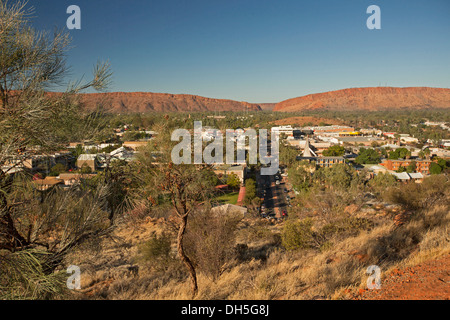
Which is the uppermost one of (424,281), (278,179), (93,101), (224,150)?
→ (93,101)

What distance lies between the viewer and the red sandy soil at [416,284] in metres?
3.39

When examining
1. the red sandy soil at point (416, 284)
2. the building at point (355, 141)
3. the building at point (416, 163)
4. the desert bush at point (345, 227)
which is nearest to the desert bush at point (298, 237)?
the desert bush at point (345, 227)

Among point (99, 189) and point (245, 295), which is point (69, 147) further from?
point (245, 295)

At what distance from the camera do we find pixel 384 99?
159625 millimetres

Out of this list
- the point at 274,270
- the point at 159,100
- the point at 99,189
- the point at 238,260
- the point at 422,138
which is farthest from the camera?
the point at 159,100

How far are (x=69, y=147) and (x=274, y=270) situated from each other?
173 inches

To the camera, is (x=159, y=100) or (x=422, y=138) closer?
(x=422, y=138)

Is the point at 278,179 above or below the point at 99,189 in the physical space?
below

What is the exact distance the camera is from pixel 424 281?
373 centimetres

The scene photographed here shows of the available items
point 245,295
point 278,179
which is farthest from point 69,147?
point 278,179

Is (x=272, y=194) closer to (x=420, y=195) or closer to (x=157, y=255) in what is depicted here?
(x=420, y=195)

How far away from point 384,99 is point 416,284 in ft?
602

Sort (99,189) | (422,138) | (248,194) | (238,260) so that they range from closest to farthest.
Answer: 1. (99,189)
2. (238,260)
3. (248,194)
4. (422,138)

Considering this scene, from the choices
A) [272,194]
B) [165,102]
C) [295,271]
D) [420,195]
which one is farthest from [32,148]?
[165,102]
